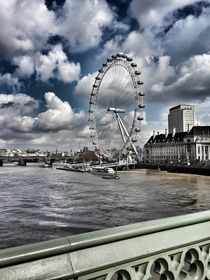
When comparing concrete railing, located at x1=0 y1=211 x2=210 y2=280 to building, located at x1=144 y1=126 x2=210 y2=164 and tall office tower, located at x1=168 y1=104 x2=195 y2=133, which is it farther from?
tall office tower, located at x1=168 y1=104 x2=195 y2=133

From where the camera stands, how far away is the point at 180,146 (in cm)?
11475

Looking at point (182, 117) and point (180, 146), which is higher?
point (182, 117)

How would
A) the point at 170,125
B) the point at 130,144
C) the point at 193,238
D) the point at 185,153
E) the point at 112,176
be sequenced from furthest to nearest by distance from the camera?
the point at 170,125, the point at 185,153, the point at 130,144, the point at 112,176, the point at 193,238

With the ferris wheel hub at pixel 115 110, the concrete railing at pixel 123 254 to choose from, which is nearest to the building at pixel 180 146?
the ferris wheel hub at pixel 115 110

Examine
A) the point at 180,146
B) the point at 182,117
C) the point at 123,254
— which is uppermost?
the point at 182,117

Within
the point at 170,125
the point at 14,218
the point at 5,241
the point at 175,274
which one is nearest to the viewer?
the point at 175,274

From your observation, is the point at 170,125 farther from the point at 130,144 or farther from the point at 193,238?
the point at 193,238

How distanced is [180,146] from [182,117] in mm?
22134

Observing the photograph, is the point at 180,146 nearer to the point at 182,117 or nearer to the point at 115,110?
the point at 182,117

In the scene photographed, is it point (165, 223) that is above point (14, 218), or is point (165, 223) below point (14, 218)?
above

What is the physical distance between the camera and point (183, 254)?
65.9 inches

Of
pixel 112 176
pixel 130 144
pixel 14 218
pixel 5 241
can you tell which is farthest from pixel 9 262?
pixel 130 144

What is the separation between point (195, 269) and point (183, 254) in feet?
0.45

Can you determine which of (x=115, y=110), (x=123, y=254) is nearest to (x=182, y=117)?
(x=115, y=110)
